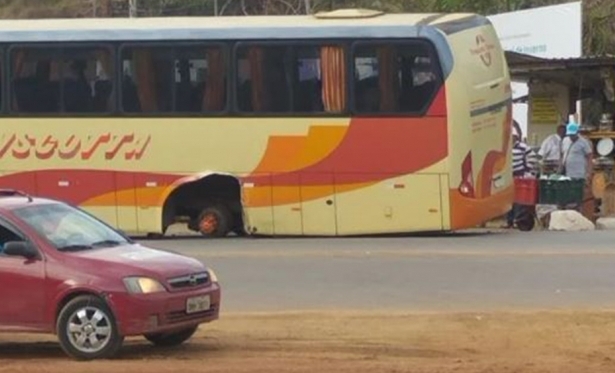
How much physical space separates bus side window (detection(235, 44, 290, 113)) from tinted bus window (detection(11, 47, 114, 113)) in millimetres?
2127

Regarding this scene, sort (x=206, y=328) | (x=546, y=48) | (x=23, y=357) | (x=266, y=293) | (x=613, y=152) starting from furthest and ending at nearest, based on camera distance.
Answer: (x=546, y=48) → (x=613, y=152) → (x=266, y=293) → (x=206, y=328) → (x=23, y=357)

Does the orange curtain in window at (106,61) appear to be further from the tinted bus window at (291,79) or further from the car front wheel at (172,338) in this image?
the car front wheel at (172,338)

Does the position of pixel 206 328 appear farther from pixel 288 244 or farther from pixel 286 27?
pixel 286 27

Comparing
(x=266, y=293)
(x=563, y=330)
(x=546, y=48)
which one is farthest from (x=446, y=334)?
(x=546, y=48)

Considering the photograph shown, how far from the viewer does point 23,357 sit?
1283 cm

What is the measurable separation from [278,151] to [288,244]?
1592mm

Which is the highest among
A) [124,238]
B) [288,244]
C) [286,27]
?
[286,27]

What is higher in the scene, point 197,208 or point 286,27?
point 286,27

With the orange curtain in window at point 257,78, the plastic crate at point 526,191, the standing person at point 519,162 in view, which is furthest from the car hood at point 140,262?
the standing person at point 519,162

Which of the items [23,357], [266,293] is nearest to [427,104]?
[266,293]

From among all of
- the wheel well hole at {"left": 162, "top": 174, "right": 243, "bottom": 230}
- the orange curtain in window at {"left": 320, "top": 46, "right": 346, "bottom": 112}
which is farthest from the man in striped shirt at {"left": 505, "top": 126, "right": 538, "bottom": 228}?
the wheel well hole at {"left": 162, "top": 174, "right": 243, "bottom": 230}

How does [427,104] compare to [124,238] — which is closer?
[124,238]

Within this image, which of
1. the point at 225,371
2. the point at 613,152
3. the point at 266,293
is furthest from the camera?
the point at 613,152

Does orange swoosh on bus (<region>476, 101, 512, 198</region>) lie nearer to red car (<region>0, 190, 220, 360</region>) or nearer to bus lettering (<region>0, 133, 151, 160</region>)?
bus lettering (<region>0, 133, 151, 160</region>)
